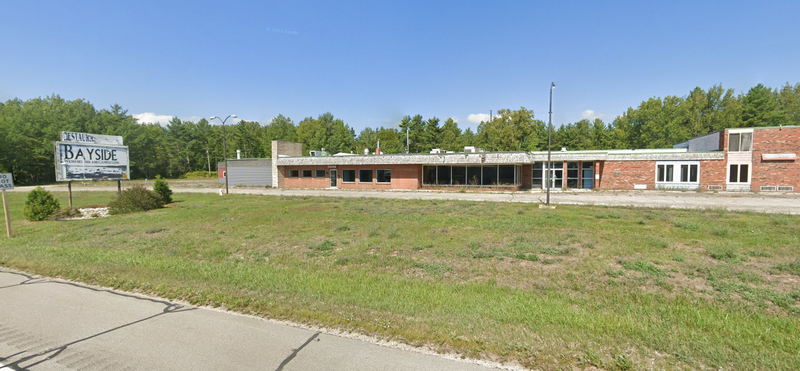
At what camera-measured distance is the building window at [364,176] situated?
3594 centimetres

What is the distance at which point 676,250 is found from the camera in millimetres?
8852

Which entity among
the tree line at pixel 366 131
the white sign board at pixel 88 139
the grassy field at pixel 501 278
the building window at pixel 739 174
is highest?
the tree line at pixel 366 131

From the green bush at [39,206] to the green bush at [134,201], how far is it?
240cm

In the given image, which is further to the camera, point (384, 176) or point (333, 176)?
point (333, 176)

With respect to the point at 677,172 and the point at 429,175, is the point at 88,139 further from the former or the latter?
the point at 677,172

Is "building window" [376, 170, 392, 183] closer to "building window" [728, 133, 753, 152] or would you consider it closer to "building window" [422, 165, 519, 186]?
"building window" [422, 165, 519, 186]

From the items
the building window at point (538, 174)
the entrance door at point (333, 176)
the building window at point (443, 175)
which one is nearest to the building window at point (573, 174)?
the building window at point (538, 174)

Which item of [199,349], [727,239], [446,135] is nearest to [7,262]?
[199,349]

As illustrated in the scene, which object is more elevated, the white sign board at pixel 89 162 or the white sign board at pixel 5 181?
the white sign board at pixel 89 162

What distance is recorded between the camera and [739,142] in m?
27.4

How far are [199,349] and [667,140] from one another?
68267mm

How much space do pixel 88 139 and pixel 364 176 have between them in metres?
21.9

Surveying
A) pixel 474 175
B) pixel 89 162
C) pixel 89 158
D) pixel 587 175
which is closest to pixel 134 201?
pixel 89 162

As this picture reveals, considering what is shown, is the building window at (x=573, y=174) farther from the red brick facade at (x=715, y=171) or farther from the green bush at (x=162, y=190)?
the green bush at (x=162, y=190)
